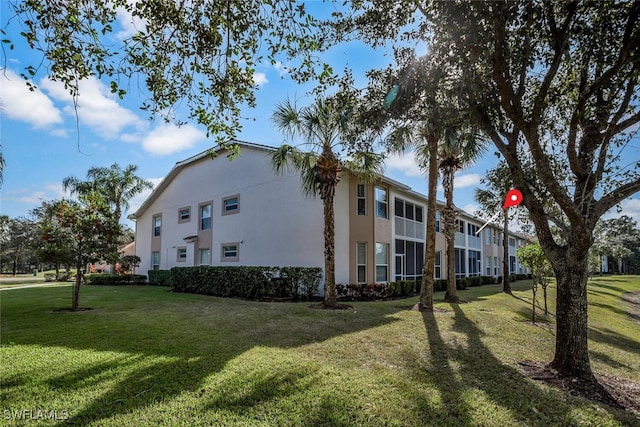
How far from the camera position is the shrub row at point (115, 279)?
26406mm

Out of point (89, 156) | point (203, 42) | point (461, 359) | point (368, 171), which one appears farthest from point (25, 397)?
point (368, 171)

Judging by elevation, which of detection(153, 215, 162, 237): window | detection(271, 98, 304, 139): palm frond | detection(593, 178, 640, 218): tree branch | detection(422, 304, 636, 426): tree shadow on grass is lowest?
detection(422, 304, 636, 426): tree shadow on grass

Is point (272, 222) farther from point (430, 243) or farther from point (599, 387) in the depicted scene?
point (599, 387)

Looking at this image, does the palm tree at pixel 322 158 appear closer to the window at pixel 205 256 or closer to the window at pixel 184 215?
the window at pixel 205 256

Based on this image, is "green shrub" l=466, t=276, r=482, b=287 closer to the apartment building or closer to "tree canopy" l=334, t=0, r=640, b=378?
the apartment building

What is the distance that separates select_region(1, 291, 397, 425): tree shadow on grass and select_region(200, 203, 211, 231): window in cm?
933

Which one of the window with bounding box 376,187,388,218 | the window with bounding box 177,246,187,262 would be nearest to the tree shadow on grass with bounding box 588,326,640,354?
the window with bounding box 376,187,388,218

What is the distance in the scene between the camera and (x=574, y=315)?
6719mm

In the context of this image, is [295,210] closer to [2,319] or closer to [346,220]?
[346,220]

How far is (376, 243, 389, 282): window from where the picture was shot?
19.3 metres

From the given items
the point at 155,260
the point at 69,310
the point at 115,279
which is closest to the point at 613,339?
the point at 69,310

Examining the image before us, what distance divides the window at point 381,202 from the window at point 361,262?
2.07 metres

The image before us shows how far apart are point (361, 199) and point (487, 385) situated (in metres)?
13.1

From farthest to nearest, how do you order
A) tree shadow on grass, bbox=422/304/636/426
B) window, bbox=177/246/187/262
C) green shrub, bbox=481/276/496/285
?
green shrub, bbox=481/276/496/285 → window, bbox=177/246/187/262 → tree shadow on grass, bbox=422/304/636/426
